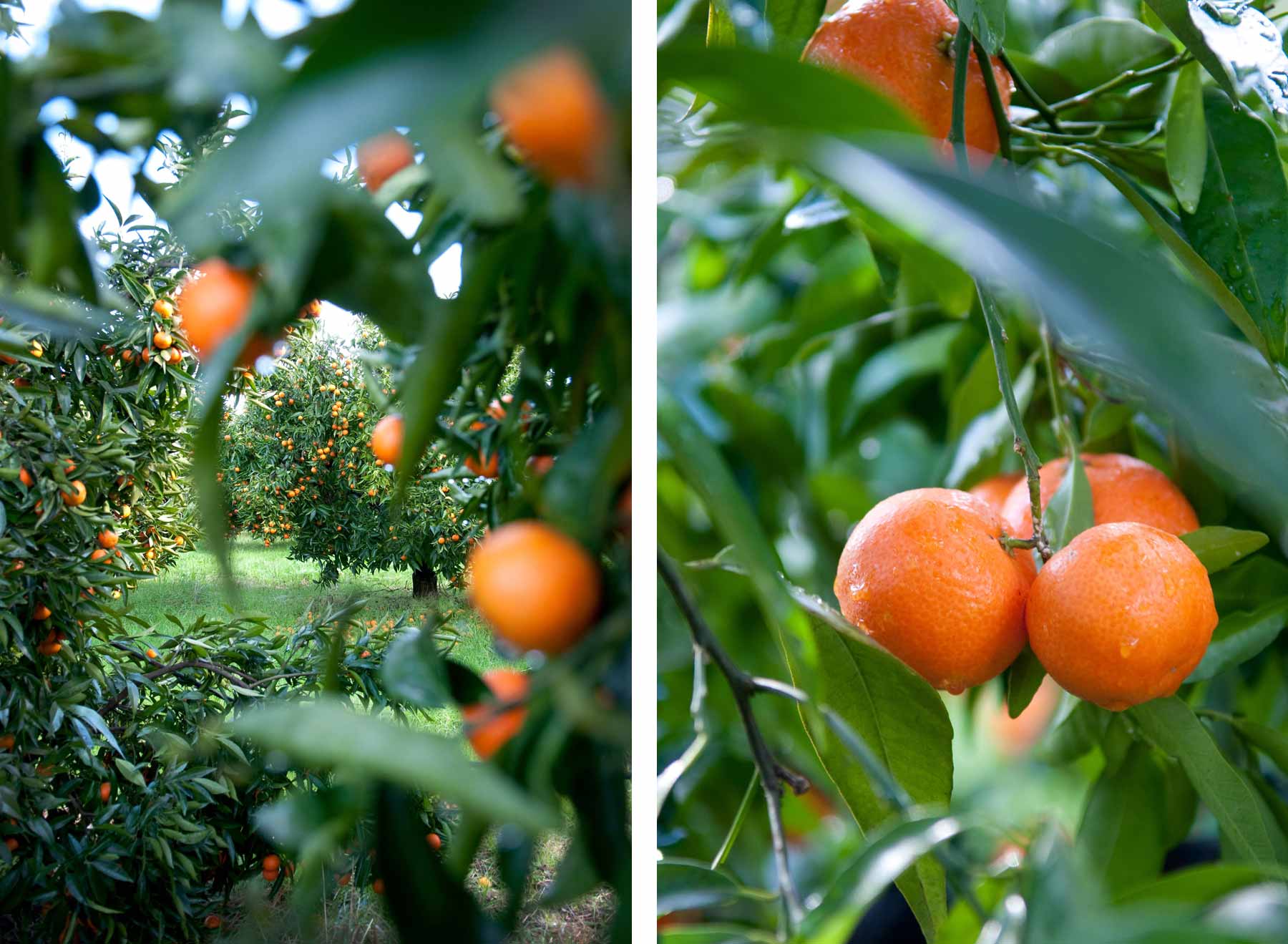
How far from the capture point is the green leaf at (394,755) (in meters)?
0.26

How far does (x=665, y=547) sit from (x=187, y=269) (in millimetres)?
401

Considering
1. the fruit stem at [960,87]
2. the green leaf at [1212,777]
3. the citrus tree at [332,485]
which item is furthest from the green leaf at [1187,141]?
the citrus tree at [332,485]

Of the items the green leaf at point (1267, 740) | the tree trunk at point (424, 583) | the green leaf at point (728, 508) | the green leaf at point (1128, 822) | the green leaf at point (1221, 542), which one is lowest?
the green leaf at point (1128, 822)

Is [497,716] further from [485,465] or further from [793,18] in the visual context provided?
[793,18]

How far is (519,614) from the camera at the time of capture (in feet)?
1.36

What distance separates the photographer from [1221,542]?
44cm

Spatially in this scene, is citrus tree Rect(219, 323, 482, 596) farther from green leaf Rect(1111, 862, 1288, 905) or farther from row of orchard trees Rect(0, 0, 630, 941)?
green leaf Rect(1111, 862, 1288, 905)

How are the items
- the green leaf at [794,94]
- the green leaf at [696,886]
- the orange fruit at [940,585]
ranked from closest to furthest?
the green leaf at [794,94] → the orange fruit at [940,585] → the green leaf at [696,886]

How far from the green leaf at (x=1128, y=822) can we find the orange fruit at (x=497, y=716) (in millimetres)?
327

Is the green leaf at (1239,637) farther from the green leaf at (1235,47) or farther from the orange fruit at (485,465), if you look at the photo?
the orange fruit at (485,465)

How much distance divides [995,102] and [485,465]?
26 cm

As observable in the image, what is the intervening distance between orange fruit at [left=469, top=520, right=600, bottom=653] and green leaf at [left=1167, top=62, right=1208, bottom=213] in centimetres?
29

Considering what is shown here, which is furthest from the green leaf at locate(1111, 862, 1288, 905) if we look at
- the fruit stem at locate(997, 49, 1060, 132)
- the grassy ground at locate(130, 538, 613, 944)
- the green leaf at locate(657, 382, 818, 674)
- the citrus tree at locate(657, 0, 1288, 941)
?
the fruit stem at locate(997, 49, 1060, 132)

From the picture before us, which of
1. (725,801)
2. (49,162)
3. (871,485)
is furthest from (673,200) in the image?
(49,162)
